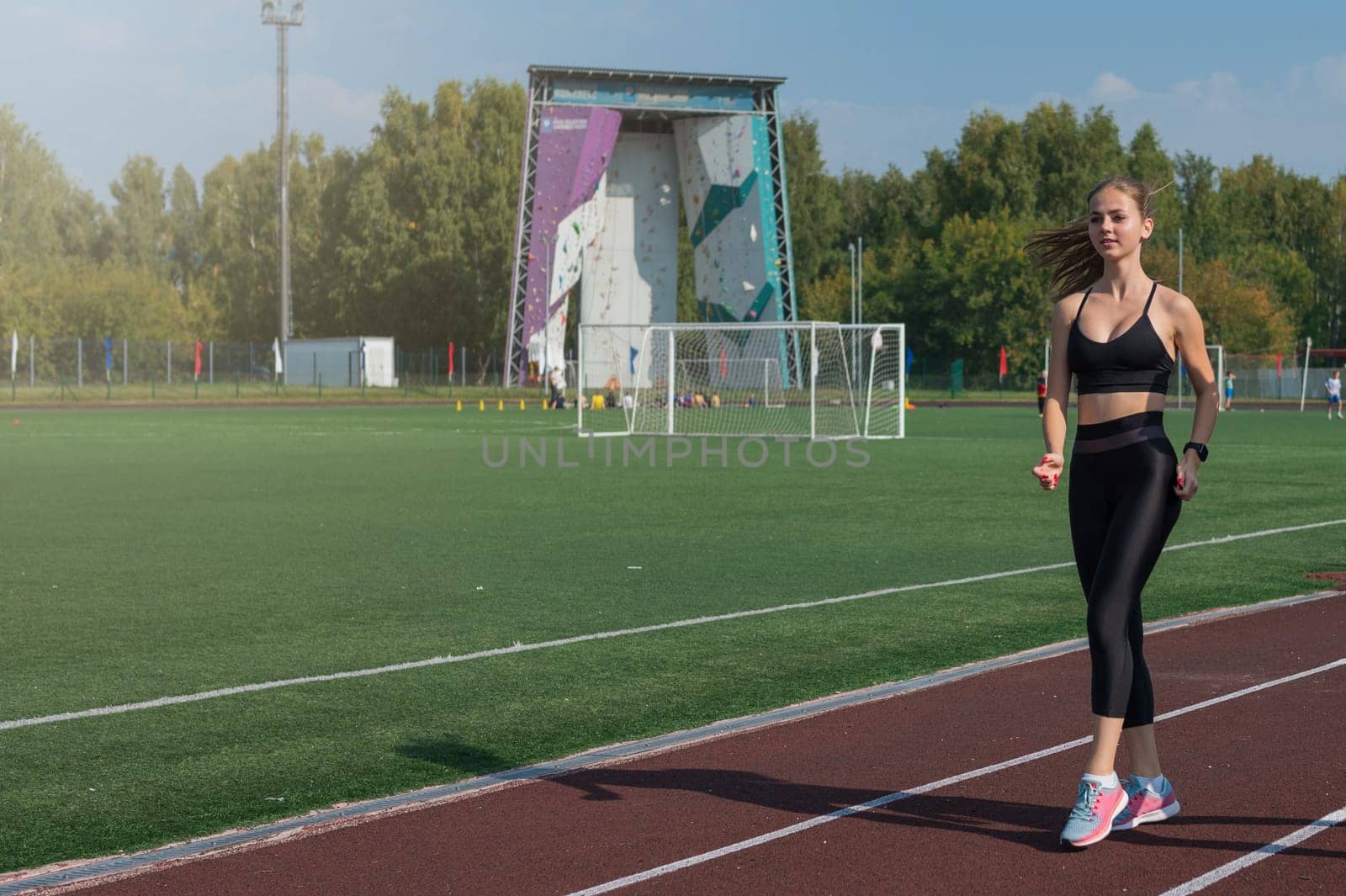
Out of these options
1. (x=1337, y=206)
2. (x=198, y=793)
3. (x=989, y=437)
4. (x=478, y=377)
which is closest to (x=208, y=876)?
(x=198, y=793)

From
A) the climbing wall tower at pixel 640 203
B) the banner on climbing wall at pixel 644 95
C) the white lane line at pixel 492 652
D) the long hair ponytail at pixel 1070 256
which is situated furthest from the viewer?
the climbing wall tower at pixel 640 203

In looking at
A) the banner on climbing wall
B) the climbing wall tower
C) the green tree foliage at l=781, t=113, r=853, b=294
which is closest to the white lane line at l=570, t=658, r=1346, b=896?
the climbing wall tower

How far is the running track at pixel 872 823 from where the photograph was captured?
478cm

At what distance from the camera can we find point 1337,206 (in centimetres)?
10131

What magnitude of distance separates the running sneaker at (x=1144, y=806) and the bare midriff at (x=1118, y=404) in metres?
1.27

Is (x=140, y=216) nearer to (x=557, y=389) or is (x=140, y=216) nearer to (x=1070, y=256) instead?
(x=557, y=389)

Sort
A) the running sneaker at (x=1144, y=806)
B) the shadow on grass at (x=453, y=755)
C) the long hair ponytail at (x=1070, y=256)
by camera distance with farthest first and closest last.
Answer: the shadow on grass at (x=453, y=755) < the long hair ponytail at (x=1070, y=256) < the running sneaker at (x=1144, y=806)

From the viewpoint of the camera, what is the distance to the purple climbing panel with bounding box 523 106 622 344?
64062mm

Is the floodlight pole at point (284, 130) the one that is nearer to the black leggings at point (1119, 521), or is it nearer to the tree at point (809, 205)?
the tree at point (809, 205)

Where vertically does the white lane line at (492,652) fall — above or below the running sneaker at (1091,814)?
below

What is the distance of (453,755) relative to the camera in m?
6.43

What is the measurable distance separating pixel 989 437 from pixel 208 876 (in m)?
32.7

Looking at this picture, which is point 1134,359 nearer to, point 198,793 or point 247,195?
point 198,793

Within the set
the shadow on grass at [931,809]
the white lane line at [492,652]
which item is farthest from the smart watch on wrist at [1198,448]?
the white lane line at [492,652]
